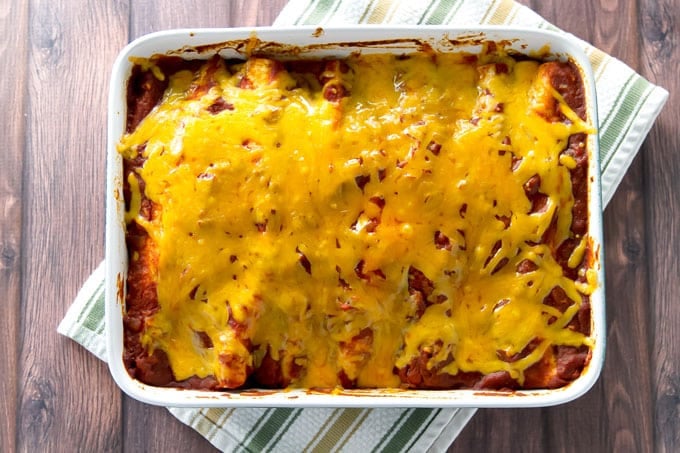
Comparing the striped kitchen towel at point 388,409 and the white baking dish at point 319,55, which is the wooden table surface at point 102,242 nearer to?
the striped kitchen towel at point 388,409

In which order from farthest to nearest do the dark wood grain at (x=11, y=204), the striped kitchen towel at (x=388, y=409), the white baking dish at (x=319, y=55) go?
the dark wood grain at (x=11, y=204), the striped kitchen towel at (x=388, y=409), the white baking dish at (x=319, y=55)

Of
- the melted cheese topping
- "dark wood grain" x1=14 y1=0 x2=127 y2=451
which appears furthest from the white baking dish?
"dark wood grain" x1=14 y1=0 x2=127 y2=451

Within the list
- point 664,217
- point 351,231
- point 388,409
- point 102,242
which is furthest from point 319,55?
point 664,217

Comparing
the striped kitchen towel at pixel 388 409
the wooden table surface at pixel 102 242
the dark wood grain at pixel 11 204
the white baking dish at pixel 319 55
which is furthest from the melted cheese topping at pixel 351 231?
the dark wood grain at pixel 11 204

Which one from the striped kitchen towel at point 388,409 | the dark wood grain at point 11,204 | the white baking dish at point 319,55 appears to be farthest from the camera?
the dark wood grain at point 11,204

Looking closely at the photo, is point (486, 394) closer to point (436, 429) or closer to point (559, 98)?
point (436, 429)

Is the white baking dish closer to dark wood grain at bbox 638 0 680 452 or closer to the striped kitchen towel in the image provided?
the striped kitchen towel
